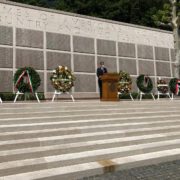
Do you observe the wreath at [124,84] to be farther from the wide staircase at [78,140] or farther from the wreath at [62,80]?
the wide staircase at [78,140]

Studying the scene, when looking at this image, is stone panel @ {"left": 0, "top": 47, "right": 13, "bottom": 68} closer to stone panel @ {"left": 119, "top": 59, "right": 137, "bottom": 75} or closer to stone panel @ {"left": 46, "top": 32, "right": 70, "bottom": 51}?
stone panel @ {"left": 46, "top": 32, "right": 70, "bottom": 51}

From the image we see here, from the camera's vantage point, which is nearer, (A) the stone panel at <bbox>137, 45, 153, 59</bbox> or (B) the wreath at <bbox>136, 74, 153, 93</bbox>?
(B) the wreath at <bbox>136, 74, 153, 93</bbox>

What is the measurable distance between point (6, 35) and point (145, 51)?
30.0 ft

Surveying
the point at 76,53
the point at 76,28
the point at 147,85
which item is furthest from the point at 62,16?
the point at 147,85

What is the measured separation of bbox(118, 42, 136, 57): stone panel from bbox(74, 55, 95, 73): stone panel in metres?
2.17

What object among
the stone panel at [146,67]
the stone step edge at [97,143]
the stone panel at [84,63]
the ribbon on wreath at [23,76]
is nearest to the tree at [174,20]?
the stone panel at [146,67]

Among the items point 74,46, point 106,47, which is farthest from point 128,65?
point 74,46

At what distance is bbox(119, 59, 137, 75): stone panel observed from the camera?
19.1 meters

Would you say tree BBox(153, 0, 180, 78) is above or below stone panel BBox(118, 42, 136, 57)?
above

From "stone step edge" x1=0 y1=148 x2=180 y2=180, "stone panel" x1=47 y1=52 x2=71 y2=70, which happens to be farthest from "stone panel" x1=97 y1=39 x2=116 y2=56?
"stone step edge" x1=0 y1=148 x2=180 y2=180

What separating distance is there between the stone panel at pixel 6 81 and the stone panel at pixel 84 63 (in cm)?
364

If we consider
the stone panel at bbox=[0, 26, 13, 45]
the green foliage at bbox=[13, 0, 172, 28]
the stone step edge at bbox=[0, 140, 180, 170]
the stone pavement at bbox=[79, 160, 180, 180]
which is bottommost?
the stone pavement at bbox=[79, 160, 180, 180]

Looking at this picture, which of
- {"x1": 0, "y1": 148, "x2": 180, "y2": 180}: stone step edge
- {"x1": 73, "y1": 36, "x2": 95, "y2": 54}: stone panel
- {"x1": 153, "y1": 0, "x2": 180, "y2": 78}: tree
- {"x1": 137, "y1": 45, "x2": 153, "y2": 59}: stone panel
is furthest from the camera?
{"x1": 153, "y1": 0, "x2": 180, "y2": 78}: tree

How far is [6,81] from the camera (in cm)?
1460
